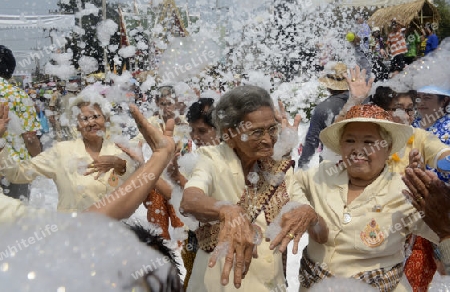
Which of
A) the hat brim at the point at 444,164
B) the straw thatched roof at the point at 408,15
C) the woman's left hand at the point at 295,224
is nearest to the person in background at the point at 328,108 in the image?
the hat brim at the point at 444,164

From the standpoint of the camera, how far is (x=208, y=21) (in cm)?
639

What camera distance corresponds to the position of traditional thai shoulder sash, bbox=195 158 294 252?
2.17 m

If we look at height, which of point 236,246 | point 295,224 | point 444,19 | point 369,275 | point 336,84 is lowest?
point 444,19

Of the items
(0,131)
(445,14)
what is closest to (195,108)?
(0,131)

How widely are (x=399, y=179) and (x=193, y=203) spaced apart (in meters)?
0.97

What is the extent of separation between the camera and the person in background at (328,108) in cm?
491

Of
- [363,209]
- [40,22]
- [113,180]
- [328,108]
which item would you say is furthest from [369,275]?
[40,22]

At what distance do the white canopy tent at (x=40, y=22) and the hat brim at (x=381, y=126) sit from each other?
16.0ft

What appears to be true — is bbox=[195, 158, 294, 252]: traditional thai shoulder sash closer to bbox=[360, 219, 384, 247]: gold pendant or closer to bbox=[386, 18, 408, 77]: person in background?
bbox=[360, 219, 384, 247]: gold pendant

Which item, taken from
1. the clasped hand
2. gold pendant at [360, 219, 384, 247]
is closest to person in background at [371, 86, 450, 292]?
gold pendant at [360, 219, 384, 247]

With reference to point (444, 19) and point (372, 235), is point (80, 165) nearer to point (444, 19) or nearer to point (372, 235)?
point (372, 235)

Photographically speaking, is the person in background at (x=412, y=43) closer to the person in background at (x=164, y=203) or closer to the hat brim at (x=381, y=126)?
the person in background at (x=164, y=203)

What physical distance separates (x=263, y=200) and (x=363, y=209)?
0.45m

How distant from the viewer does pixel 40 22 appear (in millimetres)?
7293
